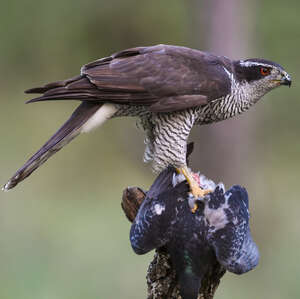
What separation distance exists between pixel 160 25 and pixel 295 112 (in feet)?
9.66

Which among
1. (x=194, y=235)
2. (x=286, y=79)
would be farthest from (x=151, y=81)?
(x=194, y=235)

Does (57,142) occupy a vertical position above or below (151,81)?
below

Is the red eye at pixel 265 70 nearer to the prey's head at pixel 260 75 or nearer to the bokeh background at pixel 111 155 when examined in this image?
the prey's head at pixel 260 75

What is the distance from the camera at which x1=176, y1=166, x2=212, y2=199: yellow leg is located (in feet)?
12.8

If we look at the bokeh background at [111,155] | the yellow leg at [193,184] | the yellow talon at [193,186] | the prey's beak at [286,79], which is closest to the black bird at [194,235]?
the yellow talon at [193,186]

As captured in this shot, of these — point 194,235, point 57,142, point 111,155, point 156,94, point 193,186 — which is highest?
point 111,155

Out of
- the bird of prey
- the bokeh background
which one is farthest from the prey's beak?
the bokeh background

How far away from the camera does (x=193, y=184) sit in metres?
4.12

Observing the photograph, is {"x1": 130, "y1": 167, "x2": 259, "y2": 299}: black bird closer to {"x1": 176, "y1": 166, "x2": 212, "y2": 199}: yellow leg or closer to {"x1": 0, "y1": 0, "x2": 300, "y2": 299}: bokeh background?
{"x1": 176, "y1": 166, "x2": 212, "y2": 199}: yellow leg

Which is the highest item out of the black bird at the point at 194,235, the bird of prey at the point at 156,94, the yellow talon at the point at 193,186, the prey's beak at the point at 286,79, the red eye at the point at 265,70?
the red eye at the point at 265,70

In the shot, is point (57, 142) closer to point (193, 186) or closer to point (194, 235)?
point (193, 186)

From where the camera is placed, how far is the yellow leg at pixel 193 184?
3.92 m

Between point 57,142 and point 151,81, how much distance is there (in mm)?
702

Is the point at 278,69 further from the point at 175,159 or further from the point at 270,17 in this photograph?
the point at 270,17
